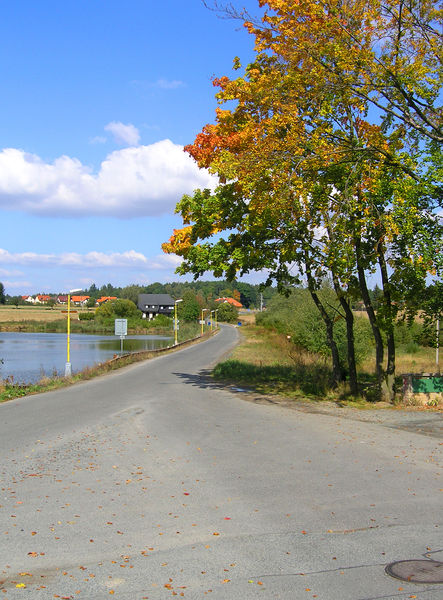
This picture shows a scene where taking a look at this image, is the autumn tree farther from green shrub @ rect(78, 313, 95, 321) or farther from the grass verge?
green shrub @ rect(78, 313, 95, 321)

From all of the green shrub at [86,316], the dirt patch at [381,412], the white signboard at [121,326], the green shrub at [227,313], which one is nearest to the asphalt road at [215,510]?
the dirt patch at [381,412]

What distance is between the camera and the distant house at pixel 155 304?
586ft

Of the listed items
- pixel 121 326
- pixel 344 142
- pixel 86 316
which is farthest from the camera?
pixel 86 316

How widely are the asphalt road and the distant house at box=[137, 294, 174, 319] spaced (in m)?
166

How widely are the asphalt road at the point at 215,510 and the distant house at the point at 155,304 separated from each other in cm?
16625

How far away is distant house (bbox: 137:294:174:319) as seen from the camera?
586 ft

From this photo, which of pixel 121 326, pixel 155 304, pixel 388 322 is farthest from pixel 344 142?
pixel 155 304

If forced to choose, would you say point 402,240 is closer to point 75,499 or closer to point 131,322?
point 75,499

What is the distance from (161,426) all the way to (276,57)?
11.1 meters

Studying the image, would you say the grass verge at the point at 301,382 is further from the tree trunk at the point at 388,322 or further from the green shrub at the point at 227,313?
the green shrub at the point at 227,313

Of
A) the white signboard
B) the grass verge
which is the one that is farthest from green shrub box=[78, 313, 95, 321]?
the grass verge

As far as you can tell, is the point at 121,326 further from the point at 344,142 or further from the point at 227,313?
the point at 227,313

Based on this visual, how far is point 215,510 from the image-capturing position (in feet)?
21.9

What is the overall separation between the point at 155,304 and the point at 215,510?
175 metres
